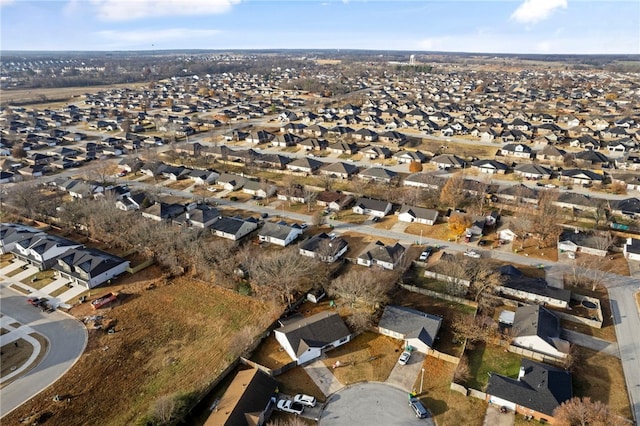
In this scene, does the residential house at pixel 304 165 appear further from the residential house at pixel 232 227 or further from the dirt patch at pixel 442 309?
the dirt patch at pixel 442 309

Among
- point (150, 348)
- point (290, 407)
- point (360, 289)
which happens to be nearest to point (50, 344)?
point (150, 348)

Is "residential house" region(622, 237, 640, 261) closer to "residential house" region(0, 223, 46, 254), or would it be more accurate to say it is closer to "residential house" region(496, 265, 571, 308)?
"residential house" region(496, 265, 571, 308)

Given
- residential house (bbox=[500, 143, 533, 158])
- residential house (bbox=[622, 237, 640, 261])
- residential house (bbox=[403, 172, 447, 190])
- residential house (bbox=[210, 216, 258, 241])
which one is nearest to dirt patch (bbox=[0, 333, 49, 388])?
residential house (bbox=[210, 216, 258, 241])

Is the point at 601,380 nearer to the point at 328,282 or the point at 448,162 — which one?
→ the point at 328,282

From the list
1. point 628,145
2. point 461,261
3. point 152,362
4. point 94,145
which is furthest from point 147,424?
point 628,145

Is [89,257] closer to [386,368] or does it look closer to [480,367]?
[386,368]
